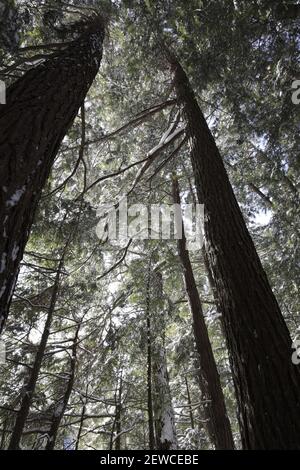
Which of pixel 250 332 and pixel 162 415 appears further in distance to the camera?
pixel 162 415

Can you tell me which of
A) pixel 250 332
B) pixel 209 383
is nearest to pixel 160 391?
pixel 209 383

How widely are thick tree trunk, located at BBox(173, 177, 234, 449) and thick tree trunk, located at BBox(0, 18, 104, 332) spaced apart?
18.0 feet

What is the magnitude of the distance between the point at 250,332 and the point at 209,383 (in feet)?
15.0

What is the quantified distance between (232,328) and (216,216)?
55.4 inches

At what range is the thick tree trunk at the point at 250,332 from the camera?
2.46 meters

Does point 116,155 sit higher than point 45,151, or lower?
higher

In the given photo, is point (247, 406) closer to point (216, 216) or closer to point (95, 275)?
point (216, 216)

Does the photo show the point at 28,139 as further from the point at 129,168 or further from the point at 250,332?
the point at 129,168

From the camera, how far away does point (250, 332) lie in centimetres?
291

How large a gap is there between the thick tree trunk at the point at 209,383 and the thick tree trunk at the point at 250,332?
4.18 m

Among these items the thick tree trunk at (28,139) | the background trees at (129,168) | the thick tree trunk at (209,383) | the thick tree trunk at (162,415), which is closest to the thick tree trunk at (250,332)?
the thick tree trunk at (28,139)

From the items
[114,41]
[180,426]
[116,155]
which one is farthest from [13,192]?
[180,426]
